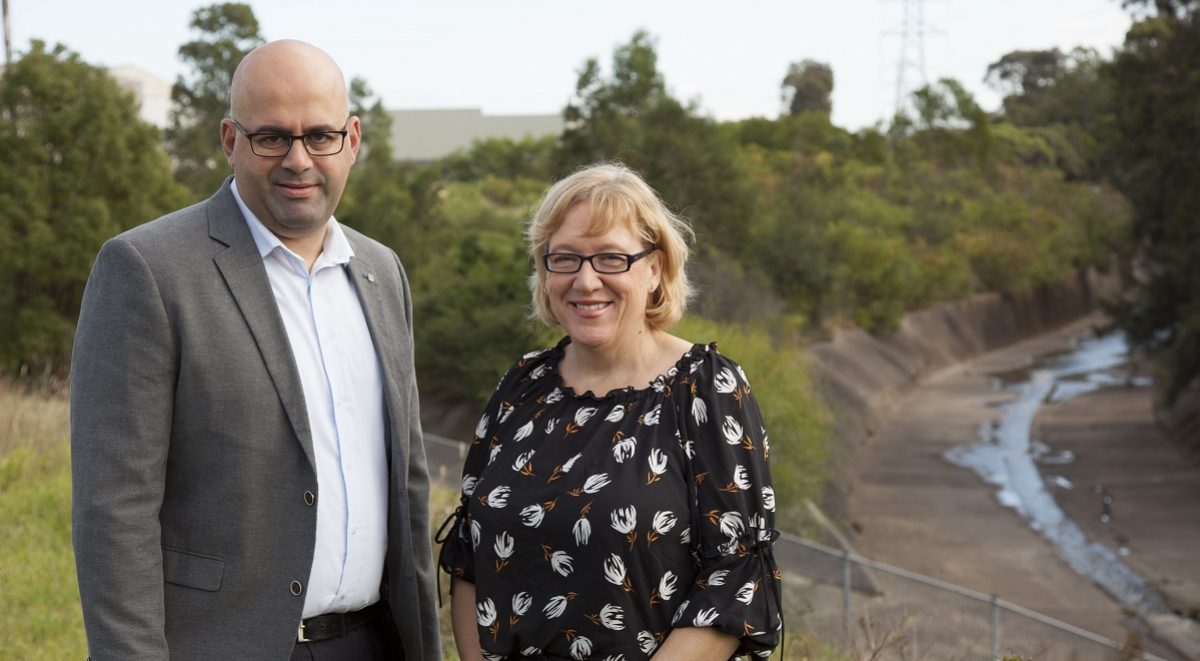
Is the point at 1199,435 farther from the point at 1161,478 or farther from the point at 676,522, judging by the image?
the point at 676,522

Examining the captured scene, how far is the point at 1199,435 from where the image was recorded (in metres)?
31.3

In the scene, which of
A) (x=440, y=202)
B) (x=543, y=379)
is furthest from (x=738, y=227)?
(x=543, y=379)

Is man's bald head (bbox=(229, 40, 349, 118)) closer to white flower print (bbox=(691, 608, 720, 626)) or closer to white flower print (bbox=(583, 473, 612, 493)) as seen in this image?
white flower print (bbox=(583, 473, 612, 493))

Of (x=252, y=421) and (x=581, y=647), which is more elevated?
(x=252, y=421)

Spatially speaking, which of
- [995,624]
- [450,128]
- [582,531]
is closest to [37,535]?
[582,531]

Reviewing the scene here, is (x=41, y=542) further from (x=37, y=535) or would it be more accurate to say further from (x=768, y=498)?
(x=768, y=498)

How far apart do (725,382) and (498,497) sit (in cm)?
61

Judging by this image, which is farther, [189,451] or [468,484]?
[468,484]

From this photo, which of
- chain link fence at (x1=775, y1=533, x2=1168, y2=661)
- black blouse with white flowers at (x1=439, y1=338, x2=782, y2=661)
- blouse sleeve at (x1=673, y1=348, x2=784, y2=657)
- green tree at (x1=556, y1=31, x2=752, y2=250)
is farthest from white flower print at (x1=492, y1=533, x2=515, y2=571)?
green tree at (x1=556, y1=31, x2=752, y2=250)

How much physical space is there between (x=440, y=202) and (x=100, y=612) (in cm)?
3067

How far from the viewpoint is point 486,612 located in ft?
10.3

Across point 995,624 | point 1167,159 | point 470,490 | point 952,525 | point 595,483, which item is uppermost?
point 1167,159

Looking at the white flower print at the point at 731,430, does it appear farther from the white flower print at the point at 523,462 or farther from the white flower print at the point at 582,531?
the white flower print at the point at 523,462

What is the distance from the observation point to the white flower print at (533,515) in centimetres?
301
